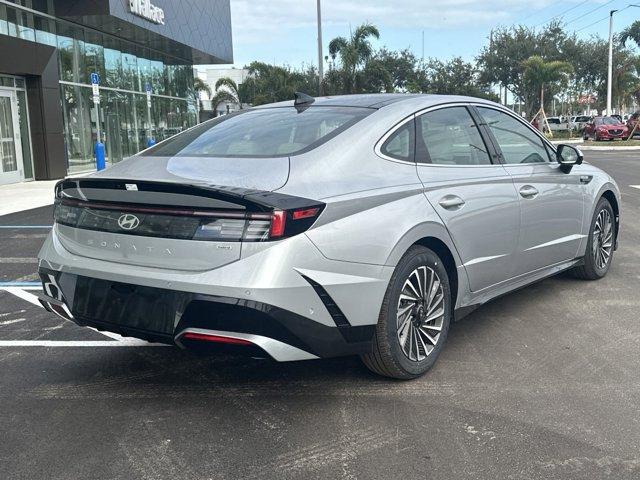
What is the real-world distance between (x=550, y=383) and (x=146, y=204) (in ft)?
7.97

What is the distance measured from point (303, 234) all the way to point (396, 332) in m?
0.87

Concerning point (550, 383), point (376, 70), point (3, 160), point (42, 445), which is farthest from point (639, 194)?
point (376, 70)

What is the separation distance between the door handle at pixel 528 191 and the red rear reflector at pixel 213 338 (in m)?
2.49

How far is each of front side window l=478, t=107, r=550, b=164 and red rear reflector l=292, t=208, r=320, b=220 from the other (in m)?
2.10

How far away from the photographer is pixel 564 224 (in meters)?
5.14

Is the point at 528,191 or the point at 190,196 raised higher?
the point at 190,196

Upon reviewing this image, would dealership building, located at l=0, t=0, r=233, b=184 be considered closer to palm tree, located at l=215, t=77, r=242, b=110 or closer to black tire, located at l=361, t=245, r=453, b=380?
black tire, located at l=361, t=245, r=453, b=380

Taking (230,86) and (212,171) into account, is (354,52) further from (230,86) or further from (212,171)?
(212,171)

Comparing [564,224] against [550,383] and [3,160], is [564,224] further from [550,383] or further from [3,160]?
[3,160]

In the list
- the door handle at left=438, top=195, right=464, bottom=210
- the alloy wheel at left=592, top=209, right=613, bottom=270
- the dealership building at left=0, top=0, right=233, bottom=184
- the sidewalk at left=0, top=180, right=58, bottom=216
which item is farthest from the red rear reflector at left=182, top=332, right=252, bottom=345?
the dealership building at left=0, top=0, right=233, bottom=184

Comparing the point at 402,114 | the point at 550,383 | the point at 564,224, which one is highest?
the point at 402,114

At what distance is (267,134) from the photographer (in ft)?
12.9

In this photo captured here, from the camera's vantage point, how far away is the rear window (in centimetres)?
365

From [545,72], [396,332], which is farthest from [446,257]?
[545,72]
